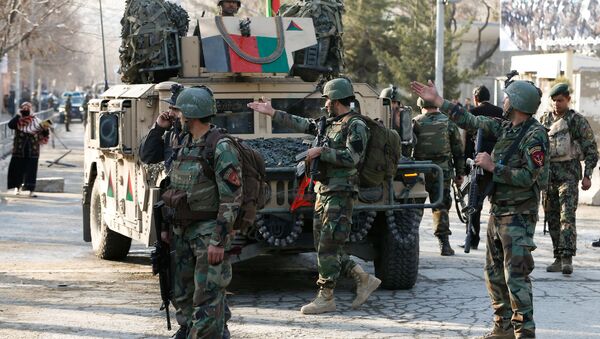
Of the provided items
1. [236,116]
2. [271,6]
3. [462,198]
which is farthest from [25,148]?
[462,198]

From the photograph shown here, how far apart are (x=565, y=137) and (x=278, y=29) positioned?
111 inches

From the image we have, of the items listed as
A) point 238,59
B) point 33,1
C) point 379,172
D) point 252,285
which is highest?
point 33,1

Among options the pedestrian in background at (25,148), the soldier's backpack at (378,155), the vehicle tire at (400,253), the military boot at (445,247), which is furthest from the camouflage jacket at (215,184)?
the pedestrian in background at (25,148)

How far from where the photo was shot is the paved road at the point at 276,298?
813cm

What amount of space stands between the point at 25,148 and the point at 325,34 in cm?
873

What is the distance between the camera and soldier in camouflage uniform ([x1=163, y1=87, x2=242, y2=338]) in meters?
6.38

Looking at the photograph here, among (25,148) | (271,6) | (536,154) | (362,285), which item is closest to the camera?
(536,154)

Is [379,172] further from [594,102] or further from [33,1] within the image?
[33,1]

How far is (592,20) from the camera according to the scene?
125ft

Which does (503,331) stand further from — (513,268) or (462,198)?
(462,198)

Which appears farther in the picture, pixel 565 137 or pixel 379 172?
pixel 565 137

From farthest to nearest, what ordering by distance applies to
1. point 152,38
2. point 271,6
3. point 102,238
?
point 271,6, point 102,238, point 152,38

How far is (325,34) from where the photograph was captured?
1135 centimetres

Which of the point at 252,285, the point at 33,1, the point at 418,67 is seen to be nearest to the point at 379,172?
the point at 252,285
